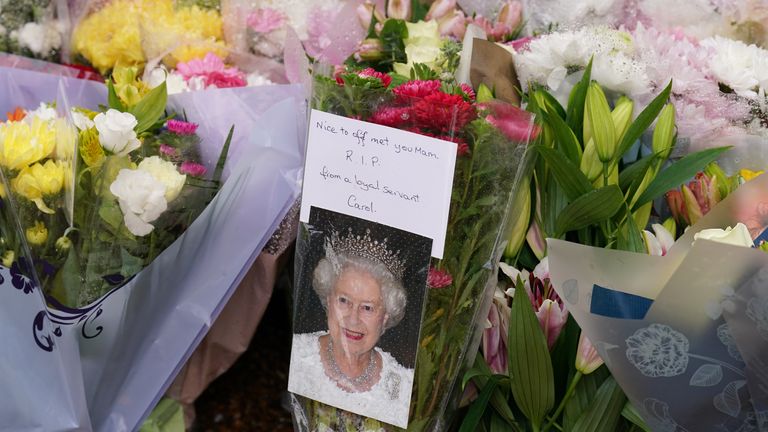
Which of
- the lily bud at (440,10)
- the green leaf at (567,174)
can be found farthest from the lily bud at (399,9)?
the green leaf at (567,174)

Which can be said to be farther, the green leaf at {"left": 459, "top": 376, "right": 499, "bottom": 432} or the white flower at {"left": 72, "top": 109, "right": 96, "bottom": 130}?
the white flower at {"left": 72, "top": 109, "right": 96, "bottom": 130}

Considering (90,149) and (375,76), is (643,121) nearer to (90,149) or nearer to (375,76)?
(375,76)

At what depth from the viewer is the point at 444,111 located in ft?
3.00

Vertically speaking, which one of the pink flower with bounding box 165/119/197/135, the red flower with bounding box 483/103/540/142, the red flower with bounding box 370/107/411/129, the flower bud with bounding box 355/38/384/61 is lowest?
the pink flower with bounding box 165/119/197/135

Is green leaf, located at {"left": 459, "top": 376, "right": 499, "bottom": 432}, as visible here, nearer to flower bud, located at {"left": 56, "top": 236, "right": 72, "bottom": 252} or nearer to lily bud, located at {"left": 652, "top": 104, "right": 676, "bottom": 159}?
lily bud, located at {"left": 652, "top": 104, "right": 676, "bottom": 159}

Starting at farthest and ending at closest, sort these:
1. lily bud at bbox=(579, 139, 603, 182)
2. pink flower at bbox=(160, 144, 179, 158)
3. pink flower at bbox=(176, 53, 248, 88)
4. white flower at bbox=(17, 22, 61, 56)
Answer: white flower at bbox=(17, 22, 61, 56) < pink flower at bbox=(176, 53, 248, 88) < pink flower at bbox=(160, 144, 179, 158) < lily bud at bbox=(579, 139, 603, 182)

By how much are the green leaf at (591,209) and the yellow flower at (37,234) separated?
723 mm

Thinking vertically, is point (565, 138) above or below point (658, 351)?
above

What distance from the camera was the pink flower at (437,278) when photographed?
95cm

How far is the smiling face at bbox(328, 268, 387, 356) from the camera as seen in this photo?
0.98 m

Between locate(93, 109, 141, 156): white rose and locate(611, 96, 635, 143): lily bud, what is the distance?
2.27ft

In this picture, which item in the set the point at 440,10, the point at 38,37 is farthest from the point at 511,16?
the point at 38,37

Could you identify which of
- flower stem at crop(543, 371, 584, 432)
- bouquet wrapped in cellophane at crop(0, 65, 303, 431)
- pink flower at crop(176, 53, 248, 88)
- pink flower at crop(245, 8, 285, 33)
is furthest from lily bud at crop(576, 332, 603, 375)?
pink flower at crop(245, 8, 285, 33)

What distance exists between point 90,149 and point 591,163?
71 cm
